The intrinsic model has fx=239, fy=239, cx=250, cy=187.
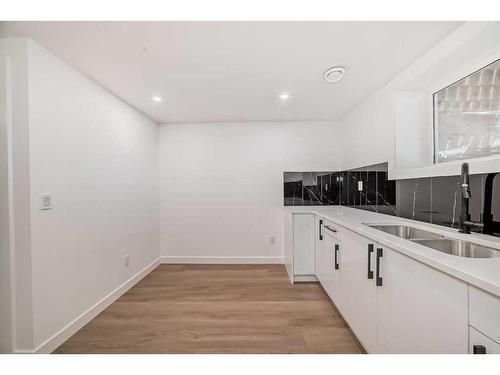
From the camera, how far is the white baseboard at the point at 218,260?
12.3ft

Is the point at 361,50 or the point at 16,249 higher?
the point at 361,50

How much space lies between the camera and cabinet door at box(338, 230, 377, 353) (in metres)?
1.49

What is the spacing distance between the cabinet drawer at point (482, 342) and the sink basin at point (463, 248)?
1.94 ft

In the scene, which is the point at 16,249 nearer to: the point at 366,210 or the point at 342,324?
the point at 342,324

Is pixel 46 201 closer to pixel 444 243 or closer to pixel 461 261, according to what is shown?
pixel 461 261

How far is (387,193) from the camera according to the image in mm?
2467

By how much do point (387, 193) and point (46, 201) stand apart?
9.68ft

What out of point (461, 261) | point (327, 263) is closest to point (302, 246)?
point (327, 263)

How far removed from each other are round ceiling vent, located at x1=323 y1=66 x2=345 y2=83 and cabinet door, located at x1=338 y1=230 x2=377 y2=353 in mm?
1351

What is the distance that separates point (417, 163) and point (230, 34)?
195 cm

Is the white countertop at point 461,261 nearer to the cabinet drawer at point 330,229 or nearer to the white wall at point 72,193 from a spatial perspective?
the cabinet drawer at point 330,229

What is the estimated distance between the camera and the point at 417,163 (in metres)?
2.20
